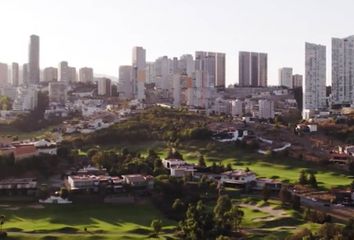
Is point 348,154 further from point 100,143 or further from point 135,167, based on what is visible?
point 100,143

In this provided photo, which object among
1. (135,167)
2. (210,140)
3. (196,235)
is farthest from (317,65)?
(196,235)

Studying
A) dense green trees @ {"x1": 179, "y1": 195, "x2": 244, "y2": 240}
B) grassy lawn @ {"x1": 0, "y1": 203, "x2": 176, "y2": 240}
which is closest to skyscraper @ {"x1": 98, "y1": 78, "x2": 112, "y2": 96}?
grassy lawn @ {"x1": 0, "y1": 203, "x2": 176, "y2": 240}

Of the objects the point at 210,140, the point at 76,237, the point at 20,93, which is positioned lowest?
the point at 76,237

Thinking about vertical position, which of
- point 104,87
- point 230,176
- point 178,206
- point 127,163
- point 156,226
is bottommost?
point 156,226

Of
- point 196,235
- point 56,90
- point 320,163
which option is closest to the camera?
point 196,235

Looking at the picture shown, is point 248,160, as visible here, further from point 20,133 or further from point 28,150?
point 20,133

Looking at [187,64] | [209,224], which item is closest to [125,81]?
[187,64]

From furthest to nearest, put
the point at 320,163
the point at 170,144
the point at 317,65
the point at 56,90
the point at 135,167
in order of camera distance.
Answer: the point at 56,90, the point at 317,65, the point at 170,144, the point at 320,163, the point at 135,167

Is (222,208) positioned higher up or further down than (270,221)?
higher up
